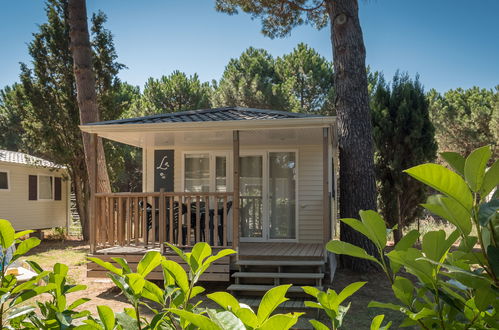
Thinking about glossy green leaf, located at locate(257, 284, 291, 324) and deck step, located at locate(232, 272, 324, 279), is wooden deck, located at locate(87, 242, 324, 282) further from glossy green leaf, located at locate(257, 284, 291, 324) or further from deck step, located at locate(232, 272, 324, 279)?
glossy green leaf, located at locate(257, 284, 291, 324)

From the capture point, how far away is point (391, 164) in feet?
35.2

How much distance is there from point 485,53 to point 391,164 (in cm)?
1079

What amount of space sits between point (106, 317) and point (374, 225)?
0.43 meters

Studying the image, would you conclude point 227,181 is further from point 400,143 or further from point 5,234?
point 5,234

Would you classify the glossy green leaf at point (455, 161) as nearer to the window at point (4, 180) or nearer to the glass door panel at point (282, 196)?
the glass door panel at point (282, 196)

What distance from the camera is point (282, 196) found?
909 centimetres

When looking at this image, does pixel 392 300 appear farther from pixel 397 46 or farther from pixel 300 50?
pixel 300 50

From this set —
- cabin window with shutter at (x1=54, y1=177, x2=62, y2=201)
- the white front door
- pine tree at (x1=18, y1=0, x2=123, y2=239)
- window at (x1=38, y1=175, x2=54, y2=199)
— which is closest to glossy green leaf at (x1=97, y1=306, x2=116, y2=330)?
the white front door

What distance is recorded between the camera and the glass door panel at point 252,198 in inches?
356

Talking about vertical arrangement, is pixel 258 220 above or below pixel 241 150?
below

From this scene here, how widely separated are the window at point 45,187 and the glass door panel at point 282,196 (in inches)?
371

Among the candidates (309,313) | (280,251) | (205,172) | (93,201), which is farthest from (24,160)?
(309,313)

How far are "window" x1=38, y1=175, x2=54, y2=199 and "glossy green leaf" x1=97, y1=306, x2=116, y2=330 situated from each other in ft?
51.9

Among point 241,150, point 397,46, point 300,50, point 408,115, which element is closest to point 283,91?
point 300,50
